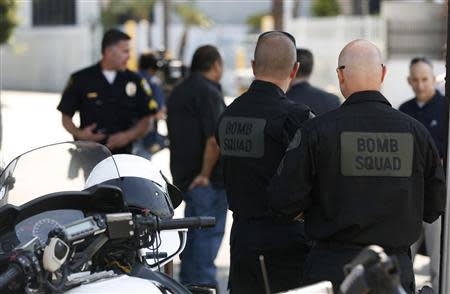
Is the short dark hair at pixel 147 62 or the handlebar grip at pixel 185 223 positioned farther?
the short dark hair at pixel 147 62

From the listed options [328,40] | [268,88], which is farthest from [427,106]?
[328,40]

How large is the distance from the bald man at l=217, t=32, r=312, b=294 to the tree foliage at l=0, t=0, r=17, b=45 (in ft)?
87.3

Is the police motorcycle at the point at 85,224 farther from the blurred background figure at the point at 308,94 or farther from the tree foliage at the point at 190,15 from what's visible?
the tree foliage at the point at 190,15

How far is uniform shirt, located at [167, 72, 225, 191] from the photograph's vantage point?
7211 millimetres

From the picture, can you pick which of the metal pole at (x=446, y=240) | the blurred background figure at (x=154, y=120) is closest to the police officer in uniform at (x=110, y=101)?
the blurred background figure at (x=154, y=120)

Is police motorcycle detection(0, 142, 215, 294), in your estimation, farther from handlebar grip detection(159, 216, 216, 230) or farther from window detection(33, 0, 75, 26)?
window detection(33, 0, 75, 26)

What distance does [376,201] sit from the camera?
13.2ft

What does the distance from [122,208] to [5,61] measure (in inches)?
1504

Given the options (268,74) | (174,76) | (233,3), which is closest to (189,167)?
(268,74)

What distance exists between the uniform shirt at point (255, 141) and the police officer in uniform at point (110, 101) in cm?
256

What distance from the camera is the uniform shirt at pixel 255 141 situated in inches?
190

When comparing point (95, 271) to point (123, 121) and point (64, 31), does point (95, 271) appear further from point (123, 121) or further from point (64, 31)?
point (64, 31)

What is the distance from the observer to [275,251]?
488 centimetres

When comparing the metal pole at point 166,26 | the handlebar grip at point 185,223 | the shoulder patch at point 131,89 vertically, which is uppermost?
the shoulder patch at point 131,89
